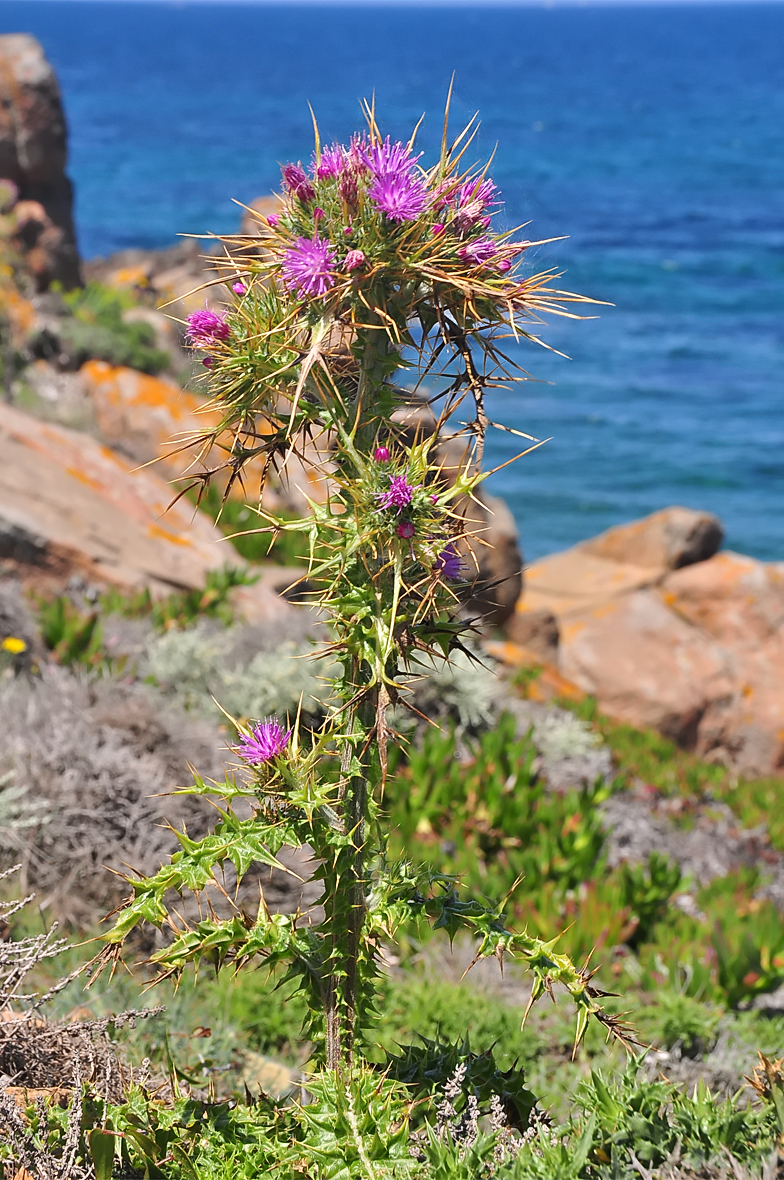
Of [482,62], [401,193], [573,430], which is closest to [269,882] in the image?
[401,193]

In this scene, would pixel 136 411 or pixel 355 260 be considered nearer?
pixel 355 260

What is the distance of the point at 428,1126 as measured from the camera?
221 cm

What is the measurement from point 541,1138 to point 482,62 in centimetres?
14918

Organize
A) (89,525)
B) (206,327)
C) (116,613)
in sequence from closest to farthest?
(206,327)
(116,613)
(89,525)

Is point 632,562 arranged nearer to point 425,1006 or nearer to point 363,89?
point 425,1006

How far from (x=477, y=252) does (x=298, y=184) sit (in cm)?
41

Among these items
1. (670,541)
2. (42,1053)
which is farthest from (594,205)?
(42,1053)

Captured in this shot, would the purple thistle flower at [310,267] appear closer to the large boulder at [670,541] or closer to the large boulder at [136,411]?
the large boulder at [136,411]

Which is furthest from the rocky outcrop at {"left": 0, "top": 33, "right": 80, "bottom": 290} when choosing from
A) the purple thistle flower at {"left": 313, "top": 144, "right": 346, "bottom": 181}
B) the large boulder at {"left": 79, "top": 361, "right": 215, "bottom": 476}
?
the purple thistle flower at {"left": 313, "top": 144, "right": 346, "bottom": 181}

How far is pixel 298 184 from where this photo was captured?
2.16m

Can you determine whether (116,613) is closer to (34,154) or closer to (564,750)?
(564,750)

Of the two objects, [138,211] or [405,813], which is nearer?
[405,813]

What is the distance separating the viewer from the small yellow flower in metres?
5.73

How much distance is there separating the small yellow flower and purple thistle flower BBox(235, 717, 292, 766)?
12.5 feet
